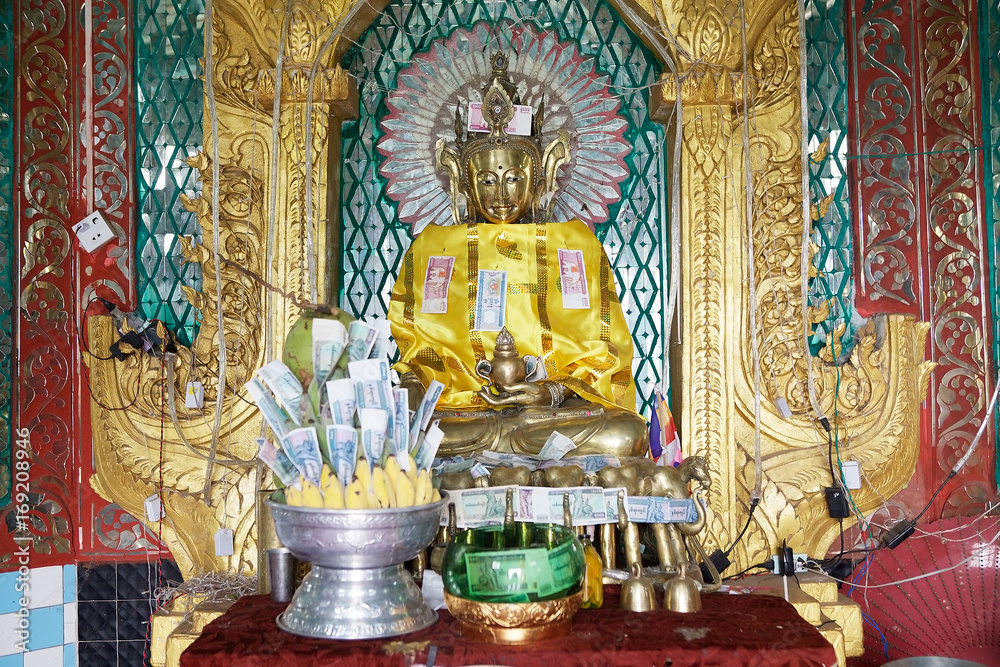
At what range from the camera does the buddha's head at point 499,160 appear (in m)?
4.05

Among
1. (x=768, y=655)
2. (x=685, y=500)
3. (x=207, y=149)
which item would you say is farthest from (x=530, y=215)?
(x=768, y=655)

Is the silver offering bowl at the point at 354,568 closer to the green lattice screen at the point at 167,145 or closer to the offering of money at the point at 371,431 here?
the offering of money at the point at 371,431

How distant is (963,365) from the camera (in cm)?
390

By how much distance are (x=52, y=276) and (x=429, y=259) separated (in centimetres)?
166

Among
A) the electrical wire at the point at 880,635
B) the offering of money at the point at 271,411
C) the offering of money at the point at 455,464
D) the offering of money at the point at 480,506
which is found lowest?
the electrical wire at the point at 880,635

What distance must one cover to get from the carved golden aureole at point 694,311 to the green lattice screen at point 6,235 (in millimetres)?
399

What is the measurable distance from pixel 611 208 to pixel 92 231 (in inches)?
93.6

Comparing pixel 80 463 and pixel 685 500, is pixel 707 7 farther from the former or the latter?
pixel 80 463

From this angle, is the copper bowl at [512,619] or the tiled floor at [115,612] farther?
the tiled floor at [115,612]

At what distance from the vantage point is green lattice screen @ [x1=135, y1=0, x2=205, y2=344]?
4.12m

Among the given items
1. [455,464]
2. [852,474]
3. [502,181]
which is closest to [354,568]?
[455,464]

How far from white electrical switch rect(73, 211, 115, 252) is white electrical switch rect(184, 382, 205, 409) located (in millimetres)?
776

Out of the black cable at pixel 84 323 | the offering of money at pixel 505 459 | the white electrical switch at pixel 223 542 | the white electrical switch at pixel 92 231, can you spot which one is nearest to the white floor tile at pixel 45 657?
the white electrical switch at pixel 223 542

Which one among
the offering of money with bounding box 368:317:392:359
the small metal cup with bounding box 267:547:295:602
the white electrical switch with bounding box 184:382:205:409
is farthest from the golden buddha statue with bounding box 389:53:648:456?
the offering of money with bounding box 368:317:392:359
